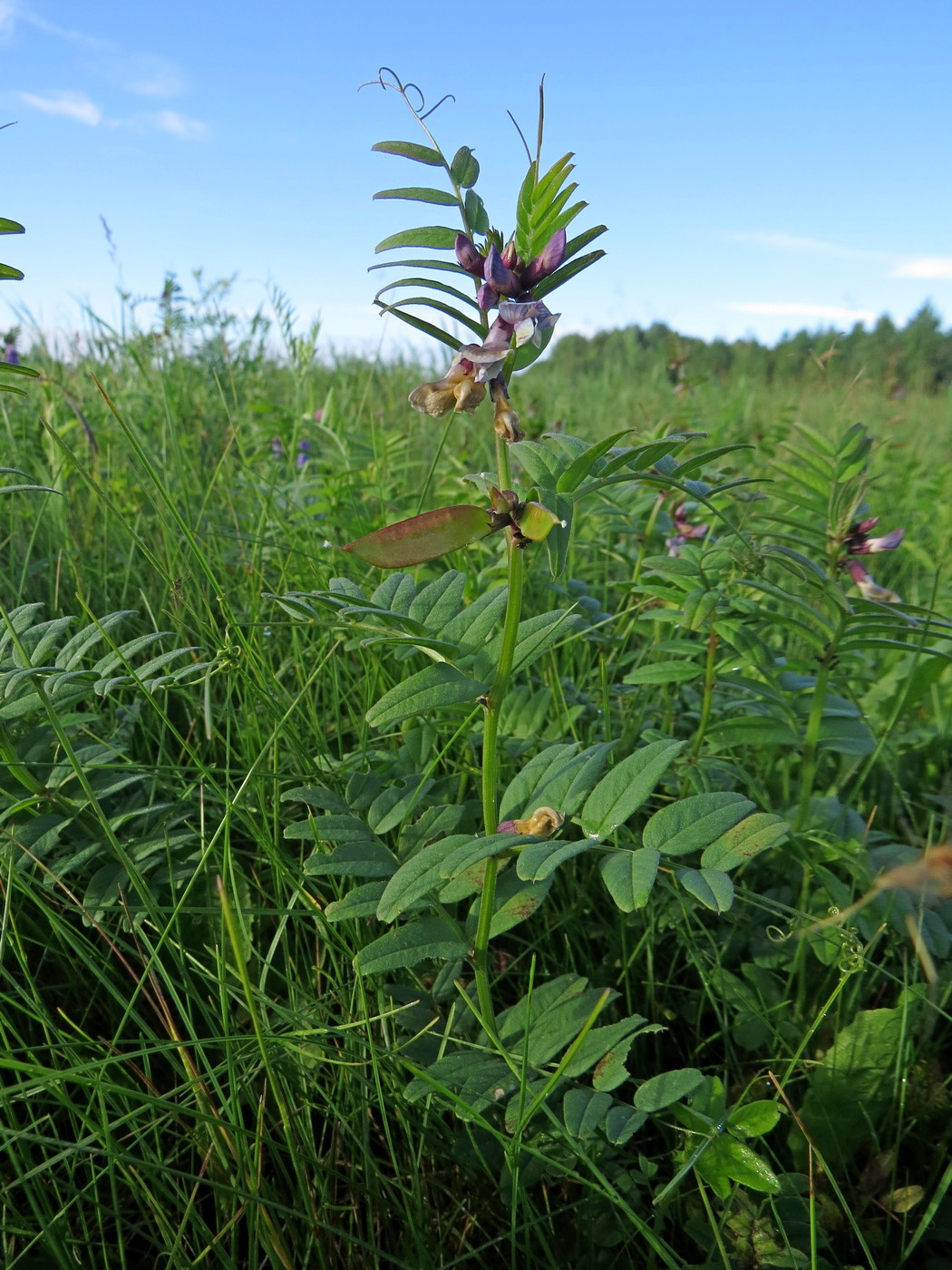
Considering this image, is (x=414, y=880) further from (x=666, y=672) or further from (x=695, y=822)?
(x=666, y=672)

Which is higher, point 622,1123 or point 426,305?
point 426,305

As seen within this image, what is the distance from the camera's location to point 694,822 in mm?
967

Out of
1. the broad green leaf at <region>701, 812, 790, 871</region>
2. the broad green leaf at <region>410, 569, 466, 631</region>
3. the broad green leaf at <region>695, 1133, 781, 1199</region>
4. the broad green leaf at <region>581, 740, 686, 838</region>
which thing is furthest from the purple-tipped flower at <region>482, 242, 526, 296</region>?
the broad green leaf at <region>695, 1133, 781, 1199</region>

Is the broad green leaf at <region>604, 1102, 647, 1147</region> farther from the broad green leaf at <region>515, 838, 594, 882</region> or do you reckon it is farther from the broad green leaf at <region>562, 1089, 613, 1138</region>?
the broad green leaf at <region>515, 838, 594, 882</region>

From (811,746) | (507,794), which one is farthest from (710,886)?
(811,746)

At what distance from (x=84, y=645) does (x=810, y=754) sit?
111 cm

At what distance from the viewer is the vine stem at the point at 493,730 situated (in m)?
0.93

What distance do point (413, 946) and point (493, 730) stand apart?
0.29 metres

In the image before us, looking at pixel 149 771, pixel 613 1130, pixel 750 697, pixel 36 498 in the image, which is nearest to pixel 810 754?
pixel 750 697

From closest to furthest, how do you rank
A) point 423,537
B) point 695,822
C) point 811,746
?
point 423,537 → point 695,822 → point 811,746

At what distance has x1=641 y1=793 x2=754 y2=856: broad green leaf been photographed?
95cm

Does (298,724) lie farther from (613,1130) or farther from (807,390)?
(807,390)

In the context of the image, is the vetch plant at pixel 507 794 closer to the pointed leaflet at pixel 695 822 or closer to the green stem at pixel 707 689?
the pointed leaflet at pixel 695 822

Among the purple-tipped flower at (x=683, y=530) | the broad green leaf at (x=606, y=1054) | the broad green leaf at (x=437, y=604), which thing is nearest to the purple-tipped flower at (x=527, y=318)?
the broad green leaf at (x=437, y=604)
